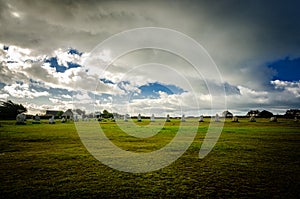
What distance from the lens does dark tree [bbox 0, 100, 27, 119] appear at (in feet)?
227

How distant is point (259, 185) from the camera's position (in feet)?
20.6

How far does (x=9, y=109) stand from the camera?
7250 centimetres

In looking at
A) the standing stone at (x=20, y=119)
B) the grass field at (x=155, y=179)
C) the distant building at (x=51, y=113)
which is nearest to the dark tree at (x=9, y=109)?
the standing stone at (x=20, y=119)

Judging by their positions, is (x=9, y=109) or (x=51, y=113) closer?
(x=9, y=109)

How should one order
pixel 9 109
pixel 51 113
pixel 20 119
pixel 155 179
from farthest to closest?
pixel 51 113
pixel 9 109
pixel 20 119
pixel 155 179

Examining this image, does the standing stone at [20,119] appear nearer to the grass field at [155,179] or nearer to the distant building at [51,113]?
the grass field at [155,179]

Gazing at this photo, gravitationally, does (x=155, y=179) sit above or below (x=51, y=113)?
below

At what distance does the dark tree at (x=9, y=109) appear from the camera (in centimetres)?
6931

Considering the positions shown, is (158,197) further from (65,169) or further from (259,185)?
(65,169)

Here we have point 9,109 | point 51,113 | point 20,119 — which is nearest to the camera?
point 20,119

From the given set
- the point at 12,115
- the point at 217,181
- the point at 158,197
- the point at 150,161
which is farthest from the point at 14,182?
the point at 12,115

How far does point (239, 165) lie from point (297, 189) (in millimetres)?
2822

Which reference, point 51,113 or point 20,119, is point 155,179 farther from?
point 51,113

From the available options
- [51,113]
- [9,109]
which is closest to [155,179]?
[9,109]
